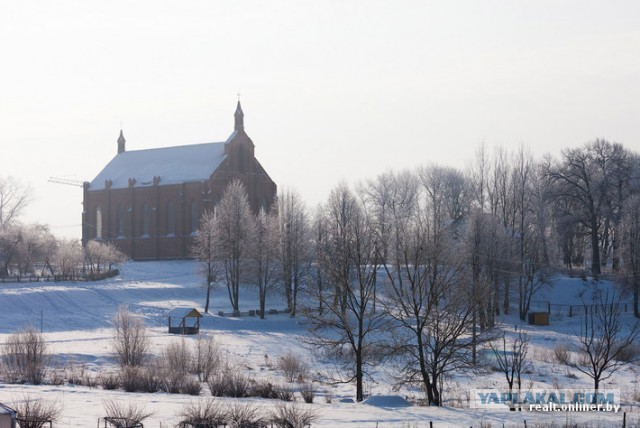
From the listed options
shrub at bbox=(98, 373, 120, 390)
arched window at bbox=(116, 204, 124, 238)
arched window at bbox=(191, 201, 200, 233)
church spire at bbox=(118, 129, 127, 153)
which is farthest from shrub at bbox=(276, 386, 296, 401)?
church spire at bbox=(118, 129, 127, 153)

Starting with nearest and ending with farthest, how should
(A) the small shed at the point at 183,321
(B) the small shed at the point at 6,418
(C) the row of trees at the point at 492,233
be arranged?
(B) the small shed at the point at 6,418 → (A) the small shed at the point at 183,321 → (C) the row of trees at the point at 492,233

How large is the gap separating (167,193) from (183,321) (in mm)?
40841

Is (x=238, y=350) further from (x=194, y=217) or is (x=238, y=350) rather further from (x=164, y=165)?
(x=164, y=165)

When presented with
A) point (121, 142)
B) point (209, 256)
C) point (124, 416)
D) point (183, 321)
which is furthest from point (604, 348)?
point (121, 142)

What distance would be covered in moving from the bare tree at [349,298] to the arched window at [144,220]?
26.4 meters

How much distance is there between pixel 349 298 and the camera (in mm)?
37562

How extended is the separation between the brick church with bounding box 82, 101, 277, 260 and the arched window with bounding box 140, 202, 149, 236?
11 cm

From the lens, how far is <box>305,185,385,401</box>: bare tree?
114ft

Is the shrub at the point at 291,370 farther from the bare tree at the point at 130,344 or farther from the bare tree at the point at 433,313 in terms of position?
the bare tree at the point at 130,344

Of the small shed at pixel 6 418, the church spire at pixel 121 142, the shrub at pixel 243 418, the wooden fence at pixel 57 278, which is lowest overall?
the shrub at pixel 243 418

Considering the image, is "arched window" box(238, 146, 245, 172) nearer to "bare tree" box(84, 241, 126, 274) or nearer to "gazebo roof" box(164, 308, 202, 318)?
"bare tree" box(84, 241, 126, 274)

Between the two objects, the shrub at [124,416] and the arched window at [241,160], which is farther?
the arched window at [241,160]

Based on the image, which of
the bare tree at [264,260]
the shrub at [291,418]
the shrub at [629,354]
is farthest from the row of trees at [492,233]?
the shrub at [291,418]

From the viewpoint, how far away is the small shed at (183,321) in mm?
54966
